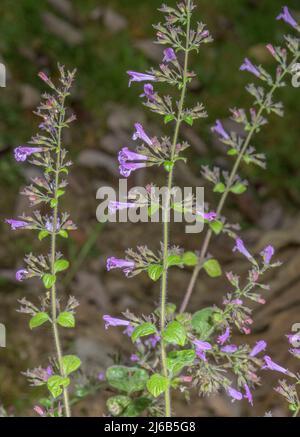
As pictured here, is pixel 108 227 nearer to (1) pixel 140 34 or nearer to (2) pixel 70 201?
(2) pixel 70 201

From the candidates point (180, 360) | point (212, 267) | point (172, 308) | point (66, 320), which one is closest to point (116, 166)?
point (212, 267)

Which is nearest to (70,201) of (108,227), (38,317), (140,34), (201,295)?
(108,227)

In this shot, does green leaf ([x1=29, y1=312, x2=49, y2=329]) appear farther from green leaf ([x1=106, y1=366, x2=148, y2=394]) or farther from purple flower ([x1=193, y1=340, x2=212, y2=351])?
purple flower ([x1=193, y1=340, x2=212, y2=351])

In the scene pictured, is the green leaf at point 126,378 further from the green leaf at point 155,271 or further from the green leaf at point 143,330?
the green leaf at point 155,271

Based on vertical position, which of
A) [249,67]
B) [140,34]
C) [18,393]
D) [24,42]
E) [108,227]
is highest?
[140,34]

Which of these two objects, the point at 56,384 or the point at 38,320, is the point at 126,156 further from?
the point at 56,384

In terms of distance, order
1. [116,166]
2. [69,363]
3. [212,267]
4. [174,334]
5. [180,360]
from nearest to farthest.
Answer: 1. [174,334]
2. [180,360]
3. [69,363]
4. [212,267]
5. [116,166]
